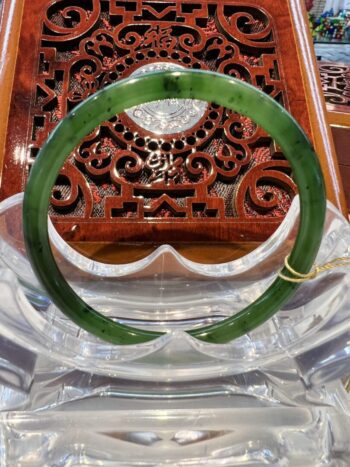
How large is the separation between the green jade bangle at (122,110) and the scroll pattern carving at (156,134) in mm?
259

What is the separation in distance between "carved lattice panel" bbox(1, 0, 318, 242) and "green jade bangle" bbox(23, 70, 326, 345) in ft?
0.79

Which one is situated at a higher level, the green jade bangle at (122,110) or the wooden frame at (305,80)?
the wooden frame at (305,80)

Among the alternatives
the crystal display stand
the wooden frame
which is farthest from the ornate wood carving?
the crystal display stand

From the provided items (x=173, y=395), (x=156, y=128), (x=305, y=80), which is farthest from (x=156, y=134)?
(x=173, y=395)

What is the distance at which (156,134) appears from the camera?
0.76 meters

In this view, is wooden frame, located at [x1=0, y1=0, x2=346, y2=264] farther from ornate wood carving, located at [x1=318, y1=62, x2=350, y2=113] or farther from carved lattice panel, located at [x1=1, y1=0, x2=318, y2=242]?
ornate wood carving, located at [x1=318, y1=62, x2=350, y2=113]

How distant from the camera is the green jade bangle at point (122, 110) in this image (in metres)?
0.40

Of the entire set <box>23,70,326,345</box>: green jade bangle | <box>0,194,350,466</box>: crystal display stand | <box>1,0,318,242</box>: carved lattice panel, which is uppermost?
<box>1,0,318,242</box>: carved lattice panel

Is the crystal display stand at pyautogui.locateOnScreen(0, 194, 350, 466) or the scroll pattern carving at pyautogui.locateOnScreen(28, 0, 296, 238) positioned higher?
the scroll pattern carving at pyautogui.locateOnScreen(28, 0, 296, 238)

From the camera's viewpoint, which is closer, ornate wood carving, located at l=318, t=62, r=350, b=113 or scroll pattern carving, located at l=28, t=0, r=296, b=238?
scroll pattern carving, located at l=28, t=0, r=296, b=238

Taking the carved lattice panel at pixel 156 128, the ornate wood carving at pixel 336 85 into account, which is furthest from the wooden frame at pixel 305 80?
the ornate wood carving at pixel 336 85

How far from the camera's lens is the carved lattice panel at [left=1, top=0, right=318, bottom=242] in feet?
2.30

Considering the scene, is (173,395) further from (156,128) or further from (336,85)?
(336,85)

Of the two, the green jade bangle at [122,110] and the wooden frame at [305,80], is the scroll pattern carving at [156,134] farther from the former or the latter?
the green jade bangle at [122,110]
